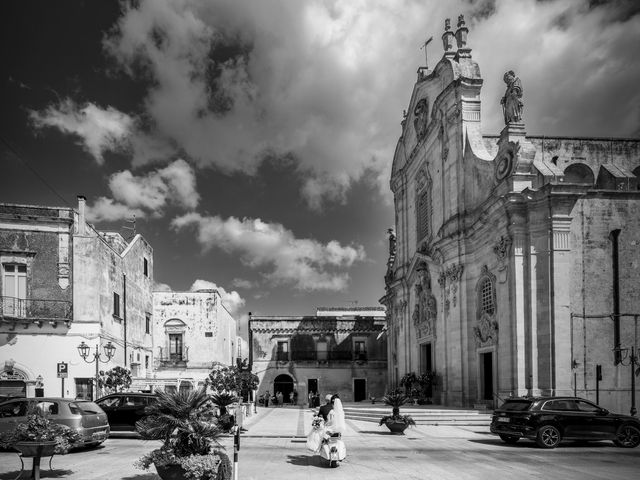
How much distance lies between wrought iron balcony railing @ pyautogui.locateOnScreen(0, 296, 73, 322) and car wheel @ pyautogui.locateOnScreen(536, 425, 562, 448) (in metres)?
21.5

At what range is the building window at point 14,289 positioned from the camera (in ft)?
88.8

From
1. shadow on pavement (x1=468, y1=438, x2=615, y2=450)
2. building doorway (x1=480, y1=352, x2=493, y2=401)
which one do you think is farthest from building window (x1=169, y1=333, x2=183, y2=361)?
shadow on pavement (x1=468, y1=438, x2=615, y2=450)

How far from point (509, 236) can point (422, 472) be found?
549 inches

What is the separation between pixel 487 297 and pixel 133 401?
16497mm

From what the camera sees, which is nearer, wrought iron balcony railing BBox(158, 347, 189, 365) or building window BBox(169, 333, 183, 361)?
wrought iron balcony railing BBox(158, 347, 189, 365)

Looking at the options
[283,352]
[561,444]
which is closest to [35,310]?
[561,444]

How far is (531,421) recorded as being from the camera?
52.3ft

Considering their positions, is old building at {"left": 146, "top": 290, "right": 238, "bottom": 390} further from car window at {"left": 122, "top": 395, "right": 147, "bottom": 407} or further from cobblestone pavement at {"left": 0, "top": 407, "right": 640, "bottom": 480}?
cobblestone pavement at {"left": 0, "top": 407, "right": 640, "bottom": 480}

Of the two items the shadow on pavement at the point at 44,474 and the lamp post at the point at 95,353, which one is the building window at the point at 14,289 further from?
the shadow on pavement at the point at 44,474

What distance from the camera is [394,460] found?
1348cm

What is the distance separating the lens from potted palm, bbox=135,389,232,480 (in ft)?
28.3

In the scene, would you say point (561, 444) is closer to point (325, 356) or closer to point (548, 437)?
point (548, 437)

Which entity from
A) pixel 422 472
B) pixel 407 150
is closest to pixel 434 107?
pixel 407 150

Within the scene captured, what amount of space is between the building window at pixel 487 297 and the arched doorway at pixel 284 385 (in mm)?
27558
